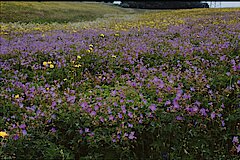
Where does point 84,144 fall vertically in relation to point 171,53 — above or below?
below

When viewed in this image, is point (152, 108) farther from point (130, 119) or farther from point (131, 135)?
point (131, 135)

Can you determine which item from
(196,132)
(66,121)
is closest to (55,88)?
(66,121)

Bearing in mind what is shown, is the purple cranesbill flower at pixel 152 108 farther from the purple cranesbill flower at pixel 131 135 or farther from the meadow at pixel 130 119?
the purple cranesbill flower at pixel 131 135

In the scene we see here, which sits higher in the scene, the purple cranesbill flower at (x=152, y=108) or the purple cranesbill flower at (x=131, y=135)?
the purple cranesbill flower at (x=152, y=108)

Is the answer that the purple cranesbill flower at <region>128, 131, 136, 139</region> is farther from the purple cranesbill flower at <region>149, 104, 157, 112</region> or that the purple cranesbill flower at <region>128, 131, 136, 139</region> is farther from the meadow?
the purple cranesbill flower at <region>149, 104, 157, 112</region>

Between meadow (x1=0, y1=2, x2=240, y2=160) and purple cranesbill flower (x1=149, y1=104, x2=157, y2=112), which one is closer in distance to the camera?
meadow (x1=0, y1=2, x2=240, y2=160)

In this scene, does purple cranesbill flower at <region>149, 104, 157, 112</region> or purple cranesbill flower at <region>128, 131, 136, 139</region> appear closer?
purple cranesbill flower at <region>128, 131, 136, 139</region>

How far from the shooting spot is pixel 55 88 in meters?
4.64

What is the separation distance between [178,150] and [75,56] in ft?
11.1

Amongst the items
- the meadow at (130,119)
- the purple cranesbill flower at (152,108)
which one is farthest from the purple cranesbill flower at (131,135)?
the purple cranesbill flower at (152,108)

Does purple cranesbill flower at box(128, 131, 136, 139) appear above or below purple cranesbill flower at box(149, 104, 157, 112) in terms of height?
below

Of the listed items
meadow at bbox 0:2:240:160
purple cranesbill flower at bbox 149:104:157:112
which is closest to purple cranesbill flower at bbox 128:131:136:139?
meadow at bbox 0:2:240:160

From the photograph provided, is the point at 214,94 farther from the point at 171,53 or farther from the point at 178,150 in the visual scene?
the point at 171,53

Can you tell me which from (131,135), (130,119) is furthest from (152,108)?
(131,135)
